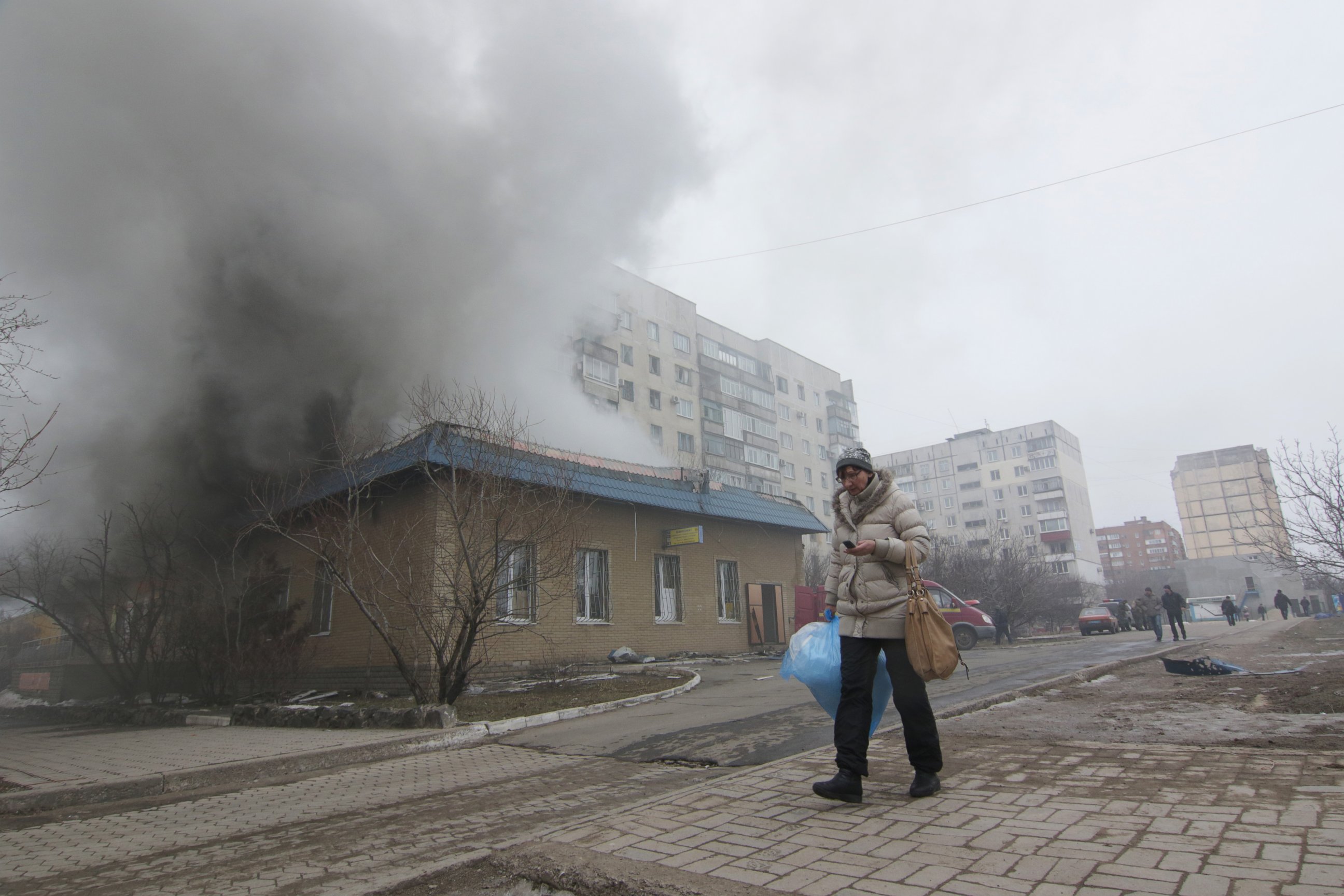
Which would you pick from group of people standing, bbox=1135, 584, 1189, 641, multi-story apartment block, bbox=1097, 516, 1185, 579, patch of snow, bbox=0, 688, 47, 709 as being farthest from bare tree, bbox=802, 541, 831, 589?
multi-story apartment block, bbox=1097, 516, 1185, 579

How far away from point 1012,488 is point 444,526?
80.2 metres

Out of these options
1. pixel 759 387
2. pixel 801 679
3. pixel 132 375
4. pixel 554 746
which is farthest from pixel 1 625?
pixel 759 387

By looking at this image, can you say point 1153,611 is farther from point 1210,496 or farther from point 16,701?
point 1210,496

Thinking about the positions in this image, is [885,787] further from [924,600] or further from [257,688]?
[257,688]

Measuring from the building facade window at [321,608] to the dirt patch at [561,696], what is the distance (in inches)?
249

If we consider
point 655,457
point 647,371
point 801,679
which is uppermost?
point 647,371

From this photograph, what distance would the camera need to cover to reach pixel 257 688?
13.0 m

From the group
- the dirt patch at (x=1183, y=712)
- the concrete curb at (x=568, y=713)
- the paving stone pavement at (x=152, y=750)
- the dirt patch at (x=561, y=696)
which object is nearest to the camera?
the dirt patch at (x=1183, y=712)

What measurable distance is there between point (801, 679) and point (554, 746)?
322 centimetres

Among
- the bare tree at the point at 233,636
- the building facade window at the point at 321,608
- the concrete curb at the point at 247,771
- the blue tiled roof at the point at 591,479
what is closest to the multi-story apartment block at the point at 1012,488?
the blue tiled roof at the point at 591,479

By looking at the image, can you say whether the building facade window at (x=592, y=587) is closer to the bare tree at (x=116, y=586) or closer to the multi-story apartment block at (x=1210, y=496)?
the bare tree at (x=116, y=586)

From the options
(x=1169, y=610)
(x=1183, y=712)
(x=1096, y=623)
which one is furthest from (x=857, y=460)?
Result: (x=1096, y=623)

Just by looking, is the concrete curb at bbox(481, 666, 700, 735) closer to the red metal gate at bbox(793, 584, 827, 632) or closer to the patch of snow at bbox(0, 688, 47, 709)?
the red metal gate at bbox(793, 584, 827, 632)

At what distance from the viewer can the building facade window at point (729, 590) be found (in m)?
18.5
